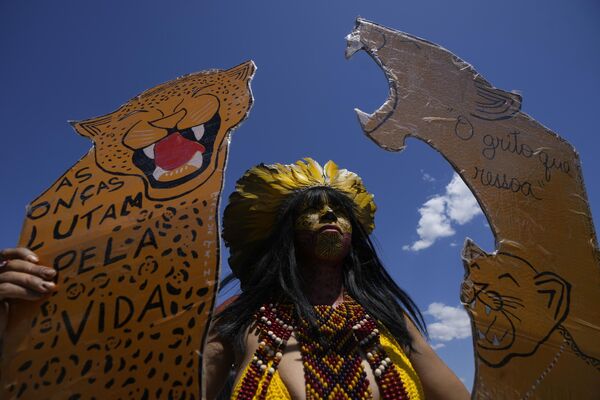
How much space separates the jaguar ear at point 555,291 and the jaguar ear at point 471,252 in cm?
28

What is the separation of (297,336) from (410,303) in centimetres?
66

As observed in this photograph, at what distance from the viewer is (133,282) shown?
153cm

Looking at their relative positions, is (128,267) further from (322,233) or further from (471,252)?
(471,252)

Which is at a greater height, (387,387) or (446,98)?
(446,98)

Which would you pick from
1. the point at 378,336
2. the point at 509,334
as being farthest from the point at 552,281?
the point at 378,336

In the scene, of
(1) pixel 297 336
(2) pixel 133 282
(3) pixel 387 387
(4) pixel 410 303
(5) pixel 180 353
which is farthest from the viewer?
(4) pixel 410 303

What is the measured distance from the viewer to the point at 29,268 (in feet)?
5.11

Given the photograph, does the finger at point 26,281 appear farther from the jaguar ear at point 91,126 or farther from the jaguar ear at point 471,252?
the jaguar ear at point 471,252

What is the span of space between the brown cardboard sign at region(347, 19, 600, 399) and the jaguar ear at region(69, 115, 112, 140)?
49.6 inches

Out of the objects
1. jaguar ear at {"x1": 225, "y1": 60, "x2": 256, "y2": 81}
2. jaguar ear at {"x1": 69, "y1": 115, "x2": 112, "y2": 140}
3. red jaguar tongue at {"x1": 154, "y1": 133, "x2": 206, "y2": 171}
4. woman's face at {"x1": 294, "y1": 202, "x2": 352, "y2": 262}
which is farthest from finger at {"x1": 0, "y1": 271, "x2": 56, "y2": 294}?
jaguar ear at {"x1": 225, "y1": 60, "x2": 256, "y2": 81}

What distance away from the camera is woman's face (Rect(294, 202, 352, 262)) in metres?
1.96

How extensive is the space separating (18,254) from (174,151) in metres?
0.71

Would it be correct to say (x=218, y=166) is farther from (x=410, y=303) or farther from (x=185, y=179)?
(x=410, y=303)

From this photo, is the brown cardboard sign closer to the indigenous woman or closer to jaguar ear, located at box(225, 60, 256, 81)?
the indigenous woman
